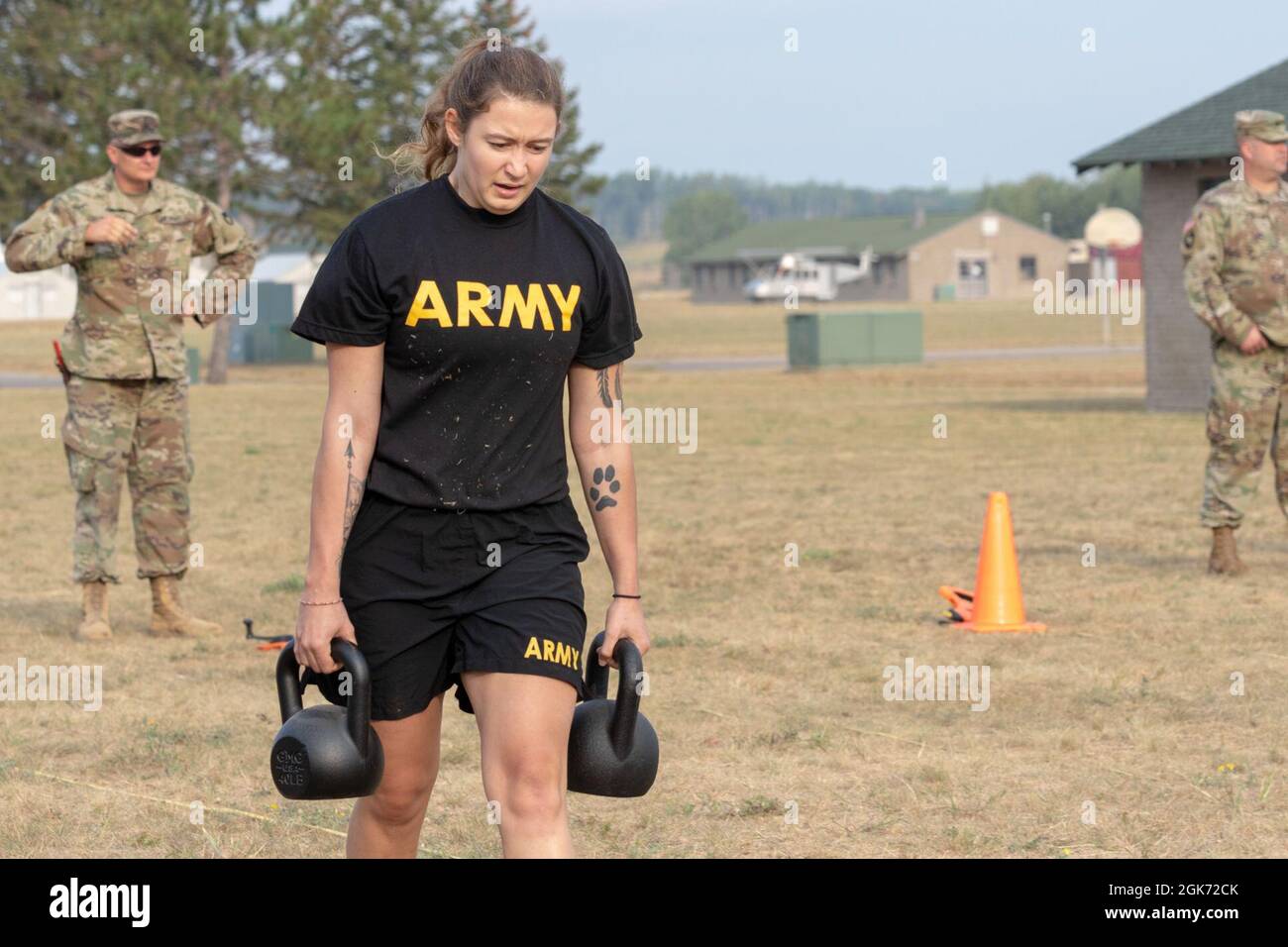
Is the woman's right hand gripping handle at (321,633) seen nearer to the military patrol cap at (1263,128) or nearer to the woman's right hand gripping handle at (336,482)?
the woman's right hand gripping handle at (336,482)

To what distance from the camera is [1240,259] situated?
10.8m

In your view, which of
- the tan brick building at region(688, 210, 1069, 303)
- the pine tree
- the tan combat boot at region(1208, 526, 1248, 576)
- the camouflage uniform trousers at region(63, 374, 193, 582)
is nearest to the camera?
the camouflage uniform trousers at region(63, 374, 193, 582)

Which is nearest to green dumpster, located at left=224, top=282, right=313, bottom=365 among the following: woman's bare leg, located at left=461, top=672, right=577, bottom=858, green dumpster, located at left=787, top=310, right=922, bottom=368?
green dumpster, located at left=787, top=310, right=922, bottom=368

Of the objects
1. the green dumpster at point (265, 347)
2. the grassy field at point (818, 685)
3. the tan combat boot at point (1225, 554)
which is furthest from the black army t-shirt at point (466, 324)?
the green dumpster at point (265, 347)

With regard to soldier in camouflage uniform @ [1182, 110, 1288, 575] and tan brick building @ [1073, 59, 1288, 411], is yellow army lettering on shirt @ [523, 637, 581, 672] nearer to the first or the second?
soldier in camouflage uniform @ [1182, 110, 1288, 575]

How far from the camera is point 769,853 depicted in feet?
19.0

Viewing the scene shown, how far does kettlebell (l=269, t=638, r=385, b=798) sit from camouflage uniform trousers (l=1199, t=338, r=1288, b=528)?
740 cm

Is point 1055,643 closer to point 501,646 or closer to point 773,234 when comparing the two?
point 501,646

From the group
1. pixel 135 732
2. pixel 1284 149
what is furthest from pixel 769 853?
pixel 1284 149

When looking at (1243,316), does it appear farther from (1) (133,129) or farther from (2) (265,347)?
(2) (265,347)

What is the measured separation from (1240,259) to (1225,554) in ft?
5.34

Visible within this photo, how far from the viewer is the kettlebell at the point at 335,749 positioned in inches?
162

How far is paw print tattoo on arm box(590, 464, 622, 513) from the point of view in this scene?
177 inches
